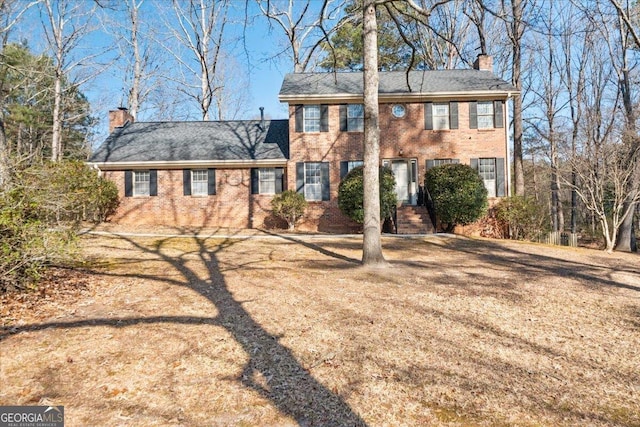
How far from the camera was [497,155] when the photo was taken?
14172 mm

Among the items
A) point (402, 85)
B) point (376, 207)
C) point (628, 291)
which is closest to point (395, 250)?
point (376, 207)

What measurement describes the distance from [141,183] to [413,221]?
11564mm

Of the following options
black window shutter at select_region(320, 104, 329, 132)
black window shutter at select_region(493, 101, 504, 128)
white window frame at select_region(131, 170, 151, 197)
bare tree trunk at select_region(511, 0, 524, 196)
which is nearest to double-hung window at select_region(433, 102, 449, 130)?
black window shutter at select_region(493, 101, 504, 128)

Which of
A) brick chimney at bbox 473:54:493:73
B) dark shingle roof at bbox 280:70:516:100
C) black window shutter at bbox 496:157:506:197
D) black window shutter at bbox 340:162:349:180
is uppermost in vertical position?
brick chimney at bbox 473:54:493:73

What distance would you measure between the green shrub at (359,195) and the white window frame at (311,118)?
2984 mm

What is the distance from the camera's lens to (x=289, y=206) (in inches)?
529

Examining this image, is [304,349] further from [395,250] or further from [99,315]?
[395,250]

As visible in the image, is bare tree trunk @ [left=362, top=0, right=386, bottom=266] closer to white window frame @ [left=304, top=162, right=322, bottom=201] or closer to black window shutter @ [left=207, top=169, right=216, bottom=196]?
white window frame @ [left=304, top=162, right=322, bottom=201]

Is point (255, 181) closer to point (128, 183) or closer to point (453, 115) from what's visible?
point (128, 183)

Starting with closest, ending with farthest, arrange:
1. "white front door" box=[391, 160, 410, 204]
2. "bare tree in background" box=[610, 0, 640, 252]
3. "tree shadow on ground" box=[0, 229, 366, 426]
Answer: "tree shadow on ground" box=[0, 229, 366, 426] → "bare tree in background" box=[610, 0, 640, 252] → "white front door" box=[391, 160, 410, 204]

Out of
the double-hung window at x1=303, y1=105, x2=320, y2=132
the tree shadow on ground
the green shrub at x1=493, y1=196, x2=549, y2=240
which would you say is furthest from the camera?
the double-hung window at x1=303, y1=105, x2=320, y2=132

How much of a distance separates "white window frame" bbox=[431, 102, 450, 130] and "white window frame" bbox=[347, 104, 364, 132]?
3.06 m

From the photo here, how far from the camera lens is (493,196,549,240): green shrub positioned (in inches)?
492

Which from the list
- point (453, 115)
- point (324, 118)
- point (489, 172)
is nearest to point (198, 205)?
point (324, 118)
